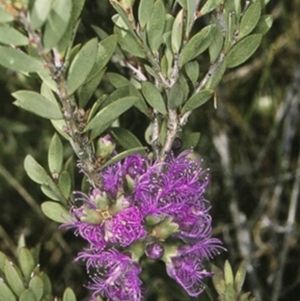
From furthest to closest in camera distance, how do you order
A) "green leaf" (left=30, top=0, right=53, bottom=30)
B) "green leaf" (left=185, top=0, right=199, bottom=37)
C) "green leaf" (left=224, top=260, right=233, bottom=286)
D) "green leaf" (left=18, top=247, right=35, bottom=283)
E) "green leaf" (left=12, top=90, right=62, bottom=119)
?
"green leaf" (left=18, top=247, right=35, bottom=283) < "green leaf" (left=224, top=260, right=233, bottom=286) < "green leaf" (left=185, top=0, right=199, bottom=37) < "green leaf" (left=12, top=90, right=62, bottom=119) < "green leaf" (left=30, top=0, right=53, bottom=30)

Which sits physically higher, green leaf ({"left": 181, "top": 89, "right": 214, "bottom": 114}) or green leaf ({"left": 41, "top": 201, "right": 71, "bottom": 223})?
green leaf ({"left": 181, "top": 89, "right": 214, "bottom": 114})

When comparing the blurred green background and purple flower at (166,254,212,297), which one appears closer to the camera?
purple flower at (166,254,212,297)

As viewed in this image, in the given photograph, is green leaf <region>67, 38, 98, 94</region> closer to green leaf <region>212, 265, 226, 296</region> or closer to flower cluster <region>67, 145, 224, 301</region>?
flower cluster <region>67, 145, 224, 301</region>

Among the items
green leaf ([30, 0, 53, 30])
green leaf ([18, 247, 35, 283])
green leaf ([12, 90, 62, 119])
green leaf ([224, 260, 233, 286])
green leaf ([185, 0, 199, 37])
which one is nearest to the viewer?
green leaf ([30, 0, 53, 30])

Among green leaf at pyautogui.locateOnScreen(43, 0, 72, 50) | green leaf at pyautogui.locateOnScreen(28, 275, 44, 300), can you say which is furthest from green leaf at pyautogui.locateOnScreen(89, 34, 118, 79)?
green leaf at pyautogui.locateOnScreen(28, 275, 44, 300)

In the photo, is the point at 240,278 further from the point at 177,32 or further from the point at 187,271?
the point at 177,32

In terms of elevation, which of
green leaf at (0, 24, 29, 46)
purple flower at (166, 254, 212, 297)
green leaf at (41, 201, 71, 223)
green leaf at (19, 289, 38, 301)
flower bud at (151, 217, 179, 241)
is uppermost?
green leaf at (0, 24, 29, 46)
